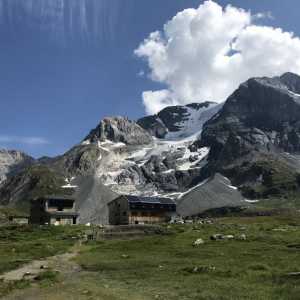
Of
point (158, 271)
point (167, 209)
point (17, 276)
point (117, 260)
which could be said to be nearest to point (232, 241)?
point (117, 260)

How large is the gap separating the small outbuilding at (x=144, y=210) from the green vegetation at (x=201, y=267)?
79.9 meters

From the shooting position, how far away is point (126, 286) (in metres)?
41.8

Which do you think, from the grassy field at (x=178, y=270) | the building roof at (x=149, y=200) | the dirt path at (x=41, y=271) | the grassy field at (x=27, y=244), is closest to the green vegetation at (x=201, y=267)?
the grassy field at (x=178, y=270)

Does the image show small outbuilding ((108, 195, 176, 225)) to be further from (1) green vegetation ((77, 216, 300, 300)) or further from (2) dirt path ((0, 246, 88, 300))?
(2) dirt path ((0, 246, 88, 300))

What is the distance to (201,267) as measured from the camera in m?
48.1

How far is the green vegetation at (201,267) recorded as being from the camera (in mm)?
36906

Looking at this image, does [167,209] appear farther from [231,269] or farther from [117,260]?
[231,269]

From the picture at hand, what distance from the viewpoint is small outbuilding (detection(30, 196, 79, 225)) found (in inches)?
6491

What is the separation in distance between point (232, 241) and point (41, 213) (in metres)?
103

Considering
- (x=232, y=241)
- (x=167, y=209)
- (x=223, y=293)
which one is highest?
(x=167, y=209)

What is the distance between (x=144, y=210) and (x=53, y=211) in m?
29.3

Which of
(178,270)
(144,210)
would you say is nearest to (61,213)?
(144,210)

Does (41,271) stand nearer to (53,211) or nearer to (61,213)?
(61,213)

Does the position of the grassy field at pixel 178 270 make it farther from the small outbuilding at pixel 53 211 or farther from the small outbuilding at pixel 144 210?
the small outbuilding at pixel 53 211
